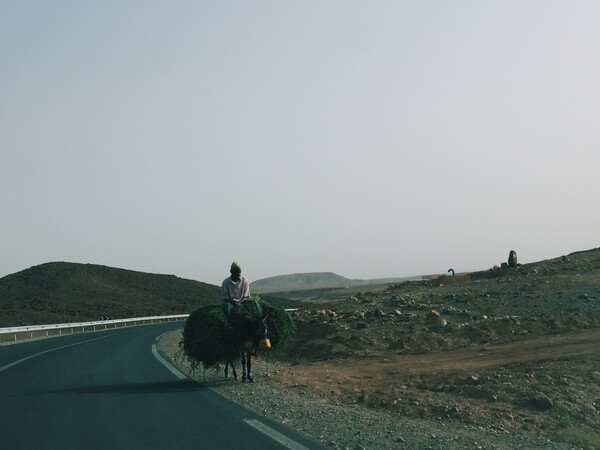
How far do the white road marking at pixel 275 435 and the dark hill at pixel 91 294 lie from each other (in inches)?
2587

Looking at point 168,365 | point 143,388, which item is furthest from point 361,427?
point 168,365

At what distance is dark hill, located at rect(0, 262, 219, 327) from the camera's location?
3548 inches

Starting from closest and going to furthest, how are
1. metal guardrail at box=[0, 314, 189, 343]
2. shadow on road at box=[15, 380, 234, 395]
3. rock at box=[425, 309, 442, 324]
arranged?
1. shadow on road at box=[15, 380, 234, 395]
2. rock at box=[425, 309, 442, 324]
3. metal guardrail at box=[0, 314, 189, 343]

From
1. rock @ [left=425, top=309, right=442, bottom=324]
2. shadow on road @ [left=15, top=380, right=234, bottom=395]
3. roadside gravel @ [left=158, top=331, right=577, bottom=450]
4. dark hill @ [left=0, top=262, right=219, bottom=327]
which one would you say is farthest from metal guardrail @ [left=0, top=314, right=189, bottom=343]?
roadside gravel @ [left=158, top=331, right=577, bottom=450]

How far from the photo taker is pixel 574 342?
2083 cm

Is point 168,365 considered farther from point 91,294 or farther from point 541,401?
point 91,294

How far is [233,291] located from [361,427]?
17.6 ft

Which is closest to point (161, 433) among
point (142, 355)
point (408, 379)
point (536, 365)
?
point (408, 379)

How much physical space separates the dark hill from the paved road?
194 ft

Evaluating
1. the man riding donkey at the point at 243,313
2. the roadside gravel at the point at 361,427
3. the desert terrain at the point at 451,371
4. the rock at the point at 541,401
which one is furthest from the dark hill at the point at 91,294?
the rock at the point at 541,401

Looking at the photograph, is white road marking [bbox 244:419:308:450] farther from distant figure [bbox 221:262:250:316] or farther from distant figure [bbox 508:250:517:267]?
distant figure [bbox 508:250:517:267]

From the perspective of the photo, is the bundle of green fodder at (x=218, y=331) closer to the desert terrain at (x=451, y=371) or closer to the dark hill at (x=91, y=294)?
the desert terrain at (x=451, y=371)

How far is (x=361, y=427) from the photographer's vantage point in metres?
11.4

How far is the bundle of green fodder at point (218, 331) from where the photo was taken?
15.9 metres
